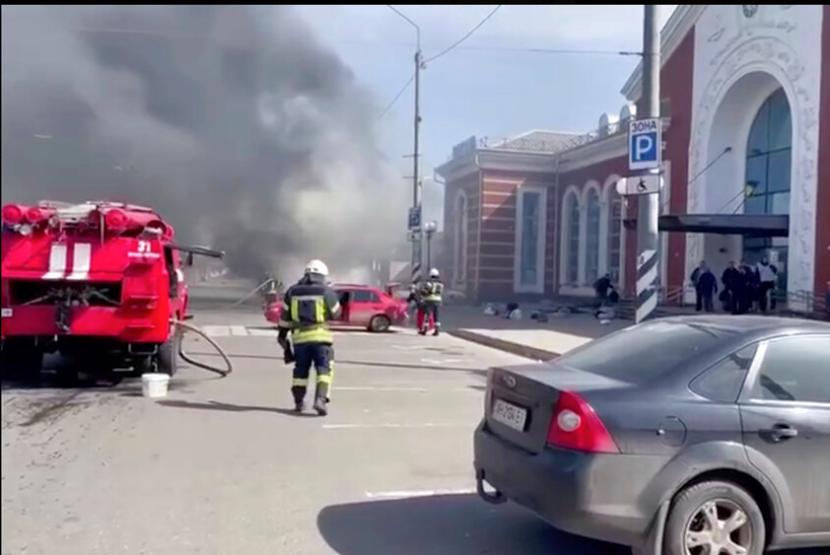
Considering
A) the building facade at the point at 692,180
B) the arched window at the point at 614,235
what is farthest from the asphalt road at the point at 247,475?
the arched window at the point at 614,235

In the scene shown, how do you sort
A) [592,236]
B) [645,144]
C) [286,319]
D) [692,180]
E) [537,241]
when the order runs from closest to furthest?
[286,319] < [645,144] < [692,180] < [592,236] < [537,241]

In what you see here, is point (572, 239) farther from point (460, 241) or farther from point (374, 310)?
point (374, 310)

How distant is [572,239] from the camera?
32.9m

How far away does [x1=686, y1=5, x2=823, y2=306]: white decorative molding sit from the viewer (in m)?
19.8

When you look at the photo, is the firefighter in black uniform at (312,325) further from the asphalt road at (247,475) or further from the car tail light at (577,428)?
the car tail light at (577,428)

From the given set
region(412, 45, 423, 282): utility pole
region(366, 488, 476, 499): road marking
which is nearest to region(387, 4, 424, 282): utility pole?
region(412, 45, 423, 282): utility pole

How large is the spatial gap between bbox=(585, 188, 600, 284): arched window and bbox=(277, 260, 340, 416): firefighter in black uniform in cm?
2388

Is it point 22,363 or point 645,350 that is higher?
point 645,350

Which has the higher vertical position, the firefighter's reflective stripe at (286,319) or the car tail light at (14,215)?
the car tail light at (14,215)

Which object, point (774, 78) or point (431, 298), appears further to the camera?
point (774, 78)

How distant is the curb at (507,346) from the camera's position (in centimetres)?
1330

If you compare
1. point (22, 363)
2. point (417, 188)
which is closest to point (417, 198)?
point (417, 188)

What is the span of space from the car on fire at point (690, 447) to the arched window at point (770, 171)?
18531mm

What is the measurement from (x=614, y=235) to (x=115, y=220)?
22.6 m
